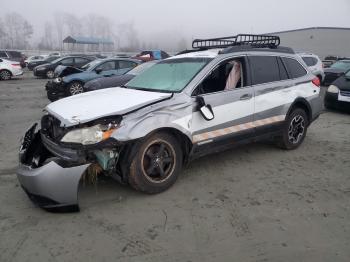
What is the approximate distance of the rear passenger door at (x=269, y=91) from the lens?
4996 mm

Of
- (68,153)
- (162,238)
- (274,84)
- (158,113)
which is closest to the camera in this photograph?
(162,238)

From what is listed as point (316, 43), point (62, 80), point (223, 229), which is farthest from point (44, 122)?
point (316, 43)

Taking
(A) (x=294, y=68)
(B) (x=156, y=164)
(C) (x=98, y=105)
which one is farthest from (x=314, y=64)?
(C) (x=98, y=105)

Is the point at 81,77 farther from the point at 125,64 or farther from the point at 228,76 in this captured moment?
the point at 228,76

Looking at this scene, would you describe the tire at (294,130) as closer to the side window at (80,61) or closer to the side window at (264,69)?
the side window at (264,69)

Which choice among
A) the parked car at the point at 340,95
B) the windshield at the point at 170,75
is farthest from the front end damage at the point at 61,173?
the parked car at the point at 340,95

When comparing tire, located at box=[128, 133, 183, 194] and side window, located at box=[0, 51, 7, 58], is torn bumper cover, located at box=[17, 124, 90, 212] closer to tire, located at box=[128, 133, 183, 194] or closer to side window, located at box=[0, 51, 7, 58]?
tire, located at box=[128, 133, 183, 194]

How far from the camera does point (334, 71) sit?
15641 mm

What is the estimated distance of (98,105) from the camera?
154 inches

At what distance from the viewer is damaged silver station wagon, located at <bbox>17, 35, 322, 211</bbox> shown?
346 cm

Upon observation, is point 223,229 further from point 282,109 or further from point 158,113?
point 282,109

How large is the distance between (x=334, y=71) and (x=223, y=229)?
14789mm

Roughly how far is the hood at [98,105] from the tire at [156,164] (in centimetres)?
46

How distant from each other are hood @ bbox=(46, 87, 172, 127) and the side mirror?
41cm
